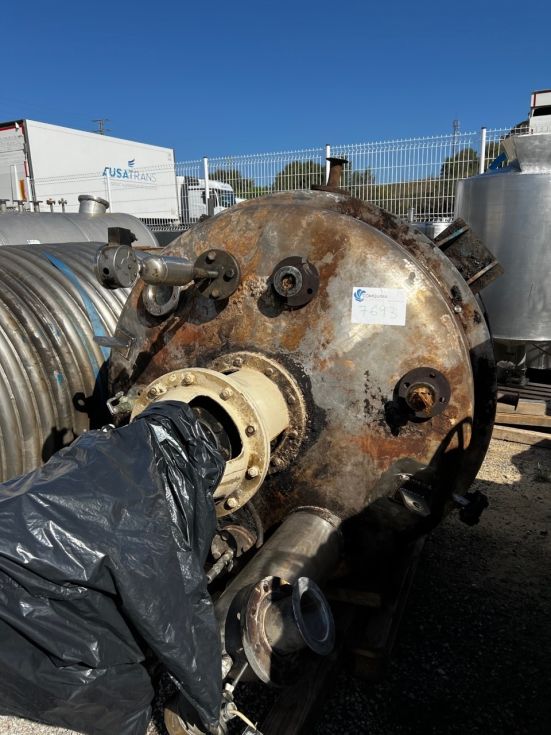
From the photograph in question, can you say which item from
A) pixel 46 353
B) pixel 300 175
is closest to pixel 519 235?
pixel 46 353

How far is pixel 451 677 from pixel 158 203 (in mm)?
12973

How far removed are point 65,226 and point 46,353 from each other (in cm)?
437

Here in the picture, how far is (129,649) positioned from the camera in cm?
141

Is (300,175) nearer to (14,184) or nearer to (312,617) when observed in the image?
(14,184)

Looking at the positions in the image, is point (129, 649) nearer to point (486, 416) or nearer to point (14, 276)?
point (486, 416)

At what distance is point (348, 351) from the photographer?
1.96 m

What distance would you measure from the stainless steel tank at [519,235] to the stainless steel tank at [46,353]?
3184 mm

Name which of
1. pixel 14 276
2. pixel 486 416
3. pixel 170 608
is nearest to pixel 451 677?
pixel 486 416

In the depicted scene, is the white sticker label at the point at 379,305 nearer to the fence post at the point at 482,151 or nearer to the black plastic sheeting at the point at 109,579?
the black plastic sheeting at the point at 109,579

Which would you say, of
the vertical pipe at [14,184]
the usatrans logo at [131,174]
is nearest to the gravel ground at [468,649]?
the vertical pipe at [14,184]

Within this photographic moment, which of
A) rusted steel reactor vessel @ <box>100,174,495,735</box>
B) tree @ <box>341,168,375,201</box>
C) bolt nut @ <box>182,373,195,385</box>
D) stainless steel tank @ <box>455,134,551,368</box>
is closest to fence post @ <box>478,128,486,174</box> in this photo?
tree @ <box>341,168,375,201</box>

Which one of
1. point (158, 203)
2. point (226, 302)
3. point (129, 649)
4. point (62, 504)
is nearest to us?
point (62, 504)

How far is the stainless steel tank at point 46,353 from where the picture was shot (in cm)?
261

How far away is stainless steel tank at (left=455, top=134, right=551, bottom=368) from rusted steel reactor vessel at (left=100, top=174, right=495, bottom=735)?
9.39 feet
